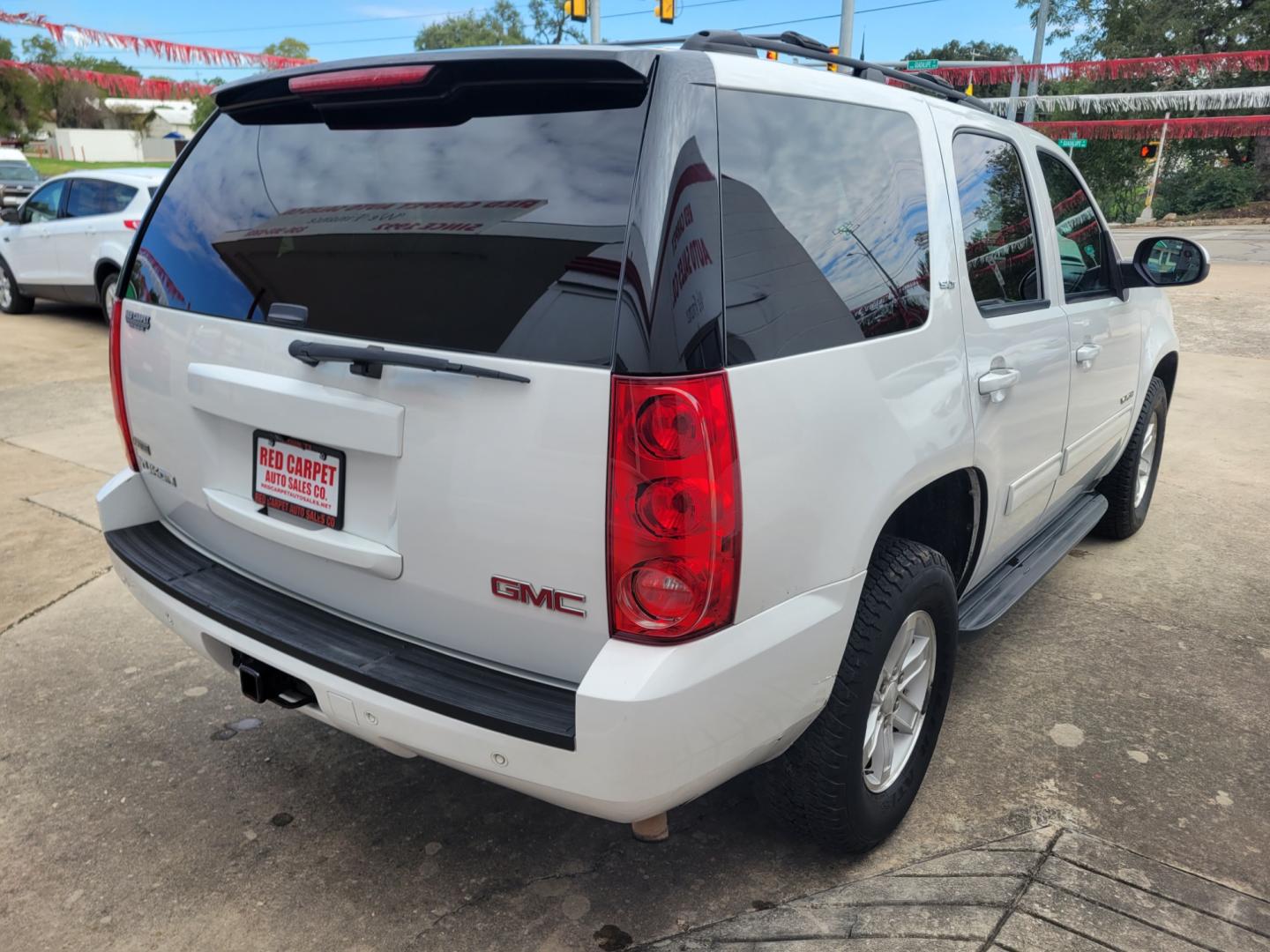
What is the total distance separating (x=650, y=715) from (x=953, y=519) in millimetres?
1462

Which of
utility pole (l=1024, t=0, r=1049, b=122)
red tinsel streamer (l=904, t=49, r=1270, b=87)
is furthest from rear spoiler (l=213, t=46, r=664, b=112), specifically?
utility pole (l=1024, t=0, r=1049, b=122)

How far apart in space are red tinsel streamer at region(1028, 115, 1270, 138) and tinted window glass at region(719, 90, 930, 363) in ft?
123

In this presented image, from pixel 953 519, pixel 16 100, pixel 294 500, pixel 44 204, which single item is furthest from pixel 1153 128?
pixel 16 100

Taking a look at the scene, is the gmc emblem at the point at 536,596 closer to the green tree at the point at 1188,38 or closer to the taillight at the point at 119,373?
the taillight at the point at 119,373

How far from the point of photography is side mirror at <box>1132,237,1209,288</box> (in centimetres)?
416

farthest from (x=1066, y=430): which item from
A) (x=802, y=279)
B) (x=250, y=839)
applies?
(x=250, y=839)

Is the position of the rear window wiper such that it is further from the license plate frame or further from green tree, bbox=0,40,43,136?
green tree, bbox=0,40,43,136

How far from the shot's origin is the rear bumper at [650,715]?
1.86 metres

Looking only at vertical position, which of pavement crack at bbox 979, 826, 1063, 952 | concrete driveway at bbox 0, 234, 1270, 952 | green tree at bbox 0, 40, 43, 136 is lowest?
concrete driveway at bbox 0, 234, 1270, 952

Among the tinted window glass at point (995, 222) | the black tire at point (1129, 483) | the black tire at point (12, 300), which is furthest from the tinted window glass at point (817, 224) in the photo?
the black tire at point (12, 300)

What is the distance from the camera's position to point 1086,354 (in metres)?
3.56

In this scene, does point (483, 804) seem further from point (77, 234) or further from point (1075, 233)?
point (77, 234)

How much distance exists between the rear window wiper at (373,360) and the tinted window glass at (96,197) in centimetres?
903

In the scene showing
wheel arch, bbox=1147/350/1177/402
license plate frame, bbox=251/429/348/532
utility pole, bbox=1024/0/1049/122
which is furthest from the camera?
utility pole, bbox=1024/0/1049/122
